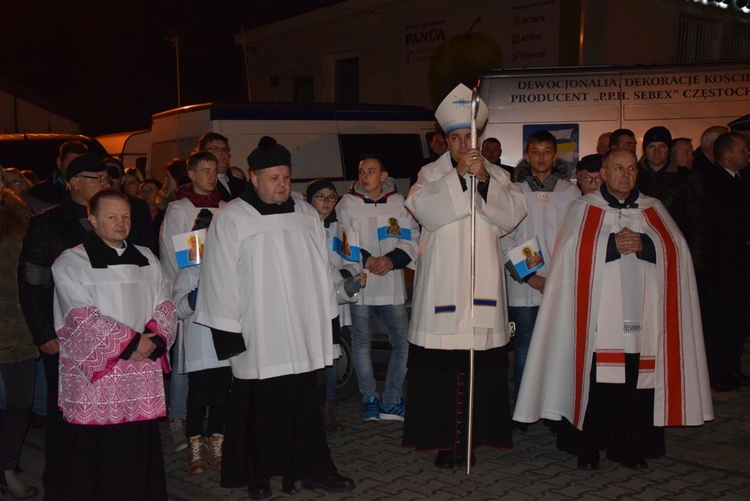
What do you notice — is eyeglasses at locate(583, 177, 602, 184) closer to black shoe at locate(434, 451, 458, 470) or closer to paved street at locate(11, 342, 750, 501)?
paved street at locate(11, 342, 750, 501)

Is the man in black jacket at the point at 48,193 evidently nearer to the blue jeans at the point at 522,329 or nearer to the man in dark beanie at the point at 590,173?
the blue jeans at the point at 522,329

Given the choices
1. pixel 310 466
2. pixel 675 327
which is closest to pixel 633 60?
pixel 675 327

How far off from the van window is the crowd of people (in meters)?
7.78

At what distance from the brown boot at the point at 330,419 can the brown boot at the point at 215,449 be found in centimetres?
100

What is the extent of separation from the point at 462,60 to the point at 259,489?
14.5m

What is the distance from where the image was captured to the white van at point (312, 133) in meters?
14.0

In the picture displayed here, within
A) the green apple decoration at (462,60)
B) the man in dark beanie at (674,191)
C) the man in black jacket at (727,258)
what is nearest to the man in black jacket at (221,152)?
the man in dark beanie at (674,191)

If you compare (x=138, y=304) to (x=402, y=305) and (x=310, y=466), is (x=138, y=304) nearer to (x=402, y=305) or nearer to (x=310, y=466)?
(x=310, y=466)

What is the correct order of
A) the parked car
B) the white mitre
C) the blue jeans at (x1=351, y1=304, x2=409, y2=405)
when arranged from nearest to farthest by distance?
the white mitre → the blue jeans at (x1=351, y1=304, x2=409, y2=405) → the parked car

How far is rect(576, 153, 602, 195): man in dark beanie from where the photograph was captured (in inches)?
264

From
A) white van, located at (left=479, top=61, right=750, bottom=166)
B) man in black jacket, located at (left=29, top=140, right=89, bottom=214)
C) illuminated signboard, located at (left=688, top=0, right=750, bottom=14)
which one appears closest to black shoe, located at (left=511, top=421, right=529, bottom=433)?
man in black jacket, located at (left=29, top=140, right=89, bottom=214)

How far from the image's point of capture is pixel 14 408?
563 cm

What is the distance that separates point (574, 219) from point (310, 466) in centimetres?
229

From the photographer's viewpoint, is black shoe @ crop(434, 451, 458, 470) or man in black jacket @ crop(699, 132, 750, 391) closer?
black shoe @ crop(434, 451, 458, 470)
